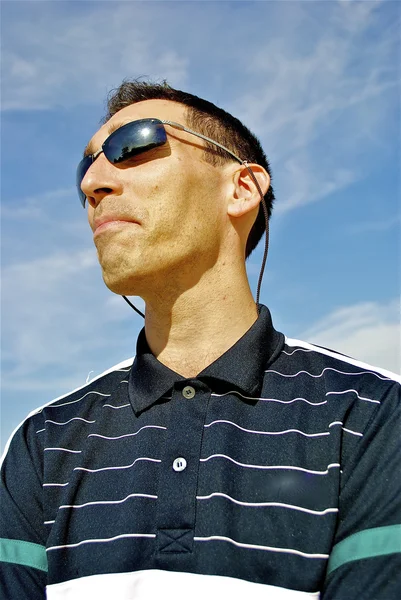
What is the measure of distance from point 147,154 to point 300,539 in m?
2.31

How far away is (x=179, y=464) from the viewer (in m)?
2.59

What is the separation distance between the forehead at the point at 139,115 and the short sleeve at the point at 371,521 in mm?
2310

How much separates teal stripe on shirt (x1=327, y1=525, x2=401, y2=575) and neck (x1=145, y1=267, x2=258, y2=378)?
1.26 m

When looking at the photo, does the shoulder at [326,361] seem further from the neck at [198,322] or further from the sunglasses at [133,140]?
the sunglasses at [133,140]

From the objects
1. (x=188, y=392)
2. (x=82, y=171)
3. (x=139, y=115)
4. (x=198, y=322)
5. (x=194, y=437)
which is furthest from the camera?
(x=82, y=171)

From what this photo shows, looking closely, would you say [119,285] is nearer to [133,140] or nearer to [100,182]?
[100,182]

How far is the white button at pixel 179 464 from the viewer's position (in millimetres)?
2577

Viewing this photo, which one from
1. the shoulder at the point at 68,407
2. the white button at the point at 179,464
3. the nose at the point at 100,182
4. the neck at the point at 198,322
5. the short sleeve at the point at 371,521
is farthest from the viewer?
the nose at the point at 100,182

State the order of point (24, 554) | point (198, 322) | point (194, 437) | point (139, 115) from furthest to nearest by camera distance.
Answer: point (139, 115) < point (198, 322) < point (24, 554) < point (194, 437)

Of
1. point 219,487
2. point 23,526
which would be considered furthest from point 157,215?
point 23,526

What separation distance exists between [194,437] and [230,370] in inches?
17.5

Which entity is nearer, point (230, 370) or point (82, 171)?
point (230, 370)

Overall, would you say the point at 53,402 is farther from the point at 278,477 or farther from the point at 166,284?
the point at 278,477

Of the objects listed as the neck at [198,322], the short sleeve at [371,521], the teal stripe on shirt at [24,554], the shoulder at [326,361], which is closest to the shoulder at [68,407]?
the neck at [198,322]
